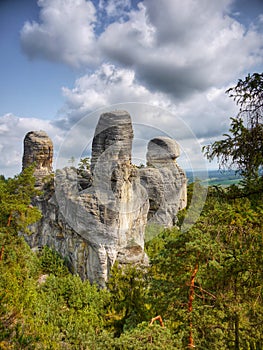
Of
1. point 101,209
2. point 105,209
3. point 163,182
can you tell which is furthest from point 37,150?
point 163,182

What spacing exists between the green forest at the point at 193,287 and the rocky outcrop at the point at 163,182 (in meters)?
10.9

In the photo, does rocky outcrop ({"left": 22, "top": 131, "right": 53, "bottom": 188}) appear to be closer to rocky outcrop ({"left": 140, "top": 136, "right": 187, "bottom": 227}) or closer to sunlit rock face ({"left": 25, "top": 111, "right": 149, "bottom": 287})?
sunlit rock face ({"left": 25, "top": 111, "right": 149, "bottom": 287})

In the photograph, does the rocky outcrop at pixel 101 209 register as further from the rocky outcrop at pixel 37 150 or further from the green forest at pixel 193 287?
the rocky outcrop at pixel 37 150

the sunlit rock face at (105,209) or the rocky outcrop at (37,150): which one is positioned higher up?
the rocky outcrop at (37,150)

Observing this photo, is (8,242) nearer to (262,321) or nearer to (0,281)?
(0,281)

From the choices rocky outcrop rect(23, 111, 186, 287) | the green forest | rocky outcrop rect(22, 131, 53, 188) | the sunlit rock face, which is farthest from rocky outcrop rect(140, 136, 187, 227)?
the green forest

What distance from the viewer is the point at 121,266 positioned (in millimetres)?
14812

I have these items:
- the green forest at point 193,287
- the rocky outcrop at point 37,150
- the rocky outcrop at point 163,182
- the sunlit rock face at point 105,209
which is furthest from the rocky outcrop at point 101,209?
the rocky outcrop at point 163,182

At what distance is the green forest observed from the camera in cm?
385

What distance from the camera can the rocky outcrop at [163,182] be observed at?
2248 cm

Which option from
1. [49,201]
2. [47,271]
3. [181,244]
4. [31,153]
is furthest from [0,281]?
[31,153]

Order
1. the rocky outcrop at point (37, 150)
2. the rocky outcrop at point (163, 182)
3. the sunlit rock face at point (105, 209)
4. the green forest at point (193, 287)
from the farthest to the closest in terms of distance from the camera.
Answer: the rocky outcrop at point (163, 182), the rocky outcrop at point (37, 150), the sunlit rock face at point (105, 209), the green forest at point (193, 287)

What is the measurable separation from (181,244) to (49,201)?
1277 centimetres

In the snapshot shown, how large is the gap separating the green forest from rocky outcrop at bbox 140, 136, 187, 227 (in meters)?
10.9
